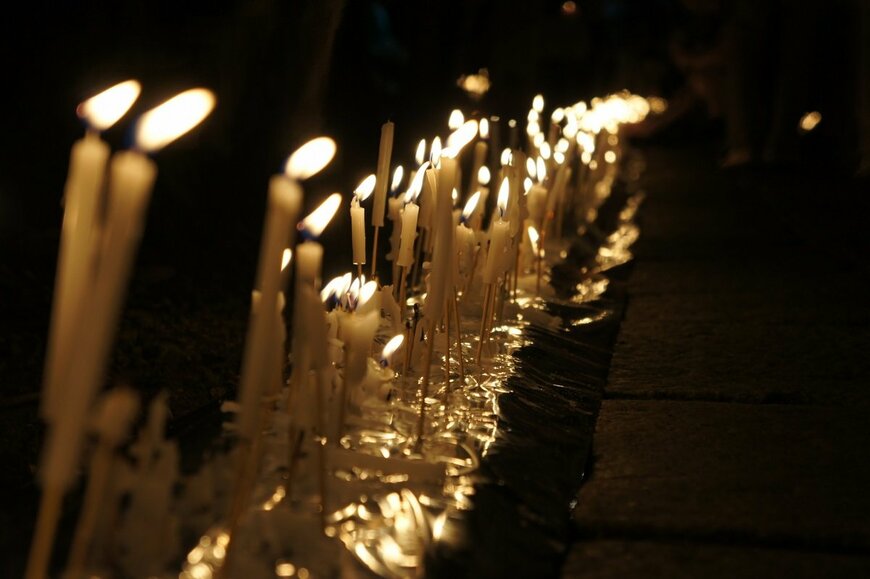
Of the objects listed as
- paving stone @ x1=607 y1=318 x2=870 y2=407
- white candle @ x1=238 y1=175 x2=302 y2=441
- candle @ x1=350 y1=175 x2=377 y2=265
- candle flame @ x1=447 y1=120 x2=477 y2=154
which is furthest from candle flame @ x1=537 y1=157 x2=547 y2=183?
white candle @ x1=238 y1=175 x2=302 y2=441

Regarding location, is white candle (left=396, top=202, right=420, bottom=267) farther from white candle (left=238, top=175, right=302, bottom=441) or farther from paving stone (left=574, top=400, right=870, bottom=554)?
white candle (left=238, top=175, right=302, bottom=441)

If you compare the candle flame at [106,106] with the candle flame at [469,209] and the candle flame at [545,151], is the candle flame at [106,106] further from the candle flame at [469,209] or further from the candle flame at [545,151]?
the candle flame at [545,151]

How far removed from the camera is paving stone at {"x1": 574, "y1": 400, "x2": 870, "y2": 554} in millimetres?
1771

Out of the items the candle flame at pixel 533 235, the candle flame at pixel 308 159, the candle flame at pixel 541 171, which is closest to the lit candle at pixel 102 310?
the candle flame at pixel 308 159

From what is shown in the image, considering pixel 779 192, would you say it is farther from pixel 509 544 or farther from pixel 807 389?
pixel 509 544

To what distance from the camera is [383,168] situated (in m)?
2.29

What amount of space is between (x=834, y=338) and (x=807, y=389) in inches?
23.5

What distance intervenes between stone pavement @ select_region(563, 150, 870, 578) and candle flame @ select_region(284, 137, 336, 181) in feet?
2.44

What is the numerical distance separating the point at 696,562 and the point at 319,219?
2.65ft

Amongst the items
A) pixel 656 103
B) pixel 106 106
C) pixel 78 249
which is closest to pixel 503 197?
pixel 106 106

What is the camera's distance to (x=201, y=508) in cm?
165

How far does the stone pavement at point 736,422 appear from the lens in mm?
1723

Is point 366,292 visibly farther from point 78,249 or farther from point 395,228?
point 78,249

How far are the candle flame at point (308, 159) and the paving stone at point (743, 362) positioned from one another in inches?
52.3
